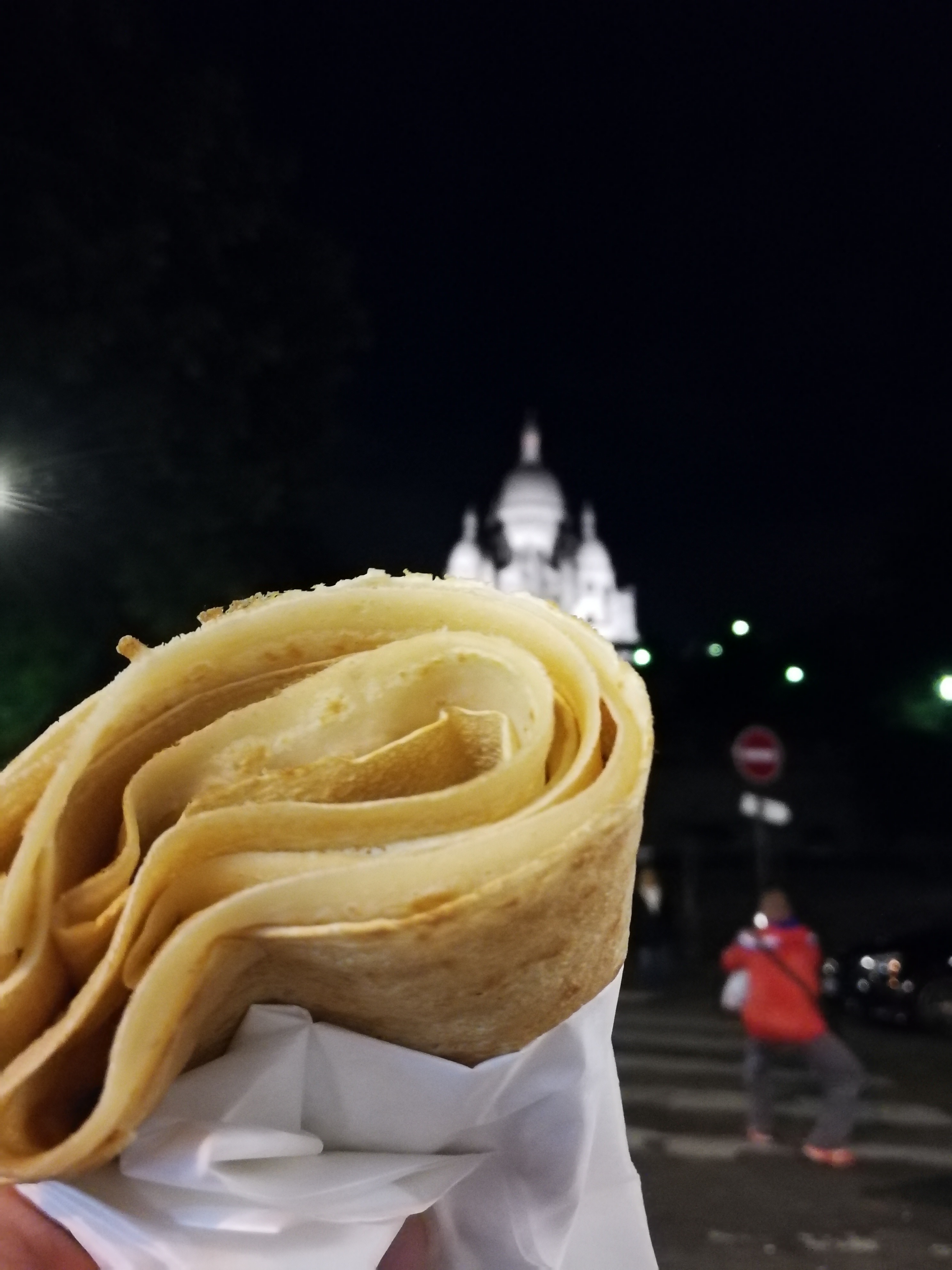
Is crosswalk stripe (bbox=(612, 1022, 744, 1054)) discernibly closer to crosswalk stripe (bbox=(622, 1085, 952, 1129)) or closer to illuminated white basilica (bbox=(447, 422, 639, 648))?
crosswalk stripe (bbox=(622, 1085, 952, 1129))

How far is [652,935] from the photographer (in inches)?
634

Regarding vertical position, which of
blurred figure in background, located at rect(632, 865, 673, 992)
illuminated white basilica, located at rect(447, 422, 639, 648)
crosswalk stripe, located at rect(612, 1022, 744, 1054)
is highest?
illuminated white basilica, located at rect(447, 422, 639, 648)

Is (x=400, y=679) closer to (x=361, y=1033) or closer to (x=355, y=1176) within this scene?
(x=361, y=1033)

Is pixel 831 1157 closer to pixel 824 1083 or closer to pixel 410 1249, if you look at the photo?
pixel 824 1083

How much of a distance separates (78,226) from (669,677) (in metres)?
41.9

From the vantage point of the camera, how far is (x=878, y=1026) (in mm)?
14008

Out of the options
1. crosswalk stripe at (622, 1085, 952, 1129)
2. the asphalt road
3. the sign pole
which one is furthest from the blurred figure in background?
crosswalk stripe at (622, 1085, 952, 1129)

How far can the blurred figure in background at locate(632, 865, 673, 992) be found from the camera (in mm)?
16125

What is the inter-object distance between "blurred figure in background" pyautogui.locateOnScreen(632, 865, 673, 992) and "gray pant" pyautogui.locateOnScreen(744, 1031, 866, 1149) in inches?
304

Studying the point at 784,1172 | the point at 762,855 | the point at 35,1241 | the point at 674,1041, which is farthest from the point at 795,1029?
the point at 35,1241

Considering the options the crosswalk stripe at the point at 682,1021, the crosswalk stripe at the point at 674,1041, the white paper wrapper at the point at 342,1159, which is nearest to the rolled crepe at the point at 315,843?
the white paper wrapper at the point at 342,1159

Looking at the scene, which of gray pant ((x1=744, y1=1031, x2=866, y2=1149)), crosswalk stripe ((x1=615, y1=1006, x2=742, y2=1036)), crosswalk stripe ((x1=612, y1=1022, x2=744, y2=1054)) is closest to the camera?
gray pant ((x1=744, y1=1031, x2=866, y2=1149))

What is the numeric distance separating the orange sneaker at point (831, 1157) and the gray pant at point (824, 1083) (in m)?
0.03

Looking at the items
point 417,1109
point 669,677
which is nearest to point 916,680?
point 669,677
